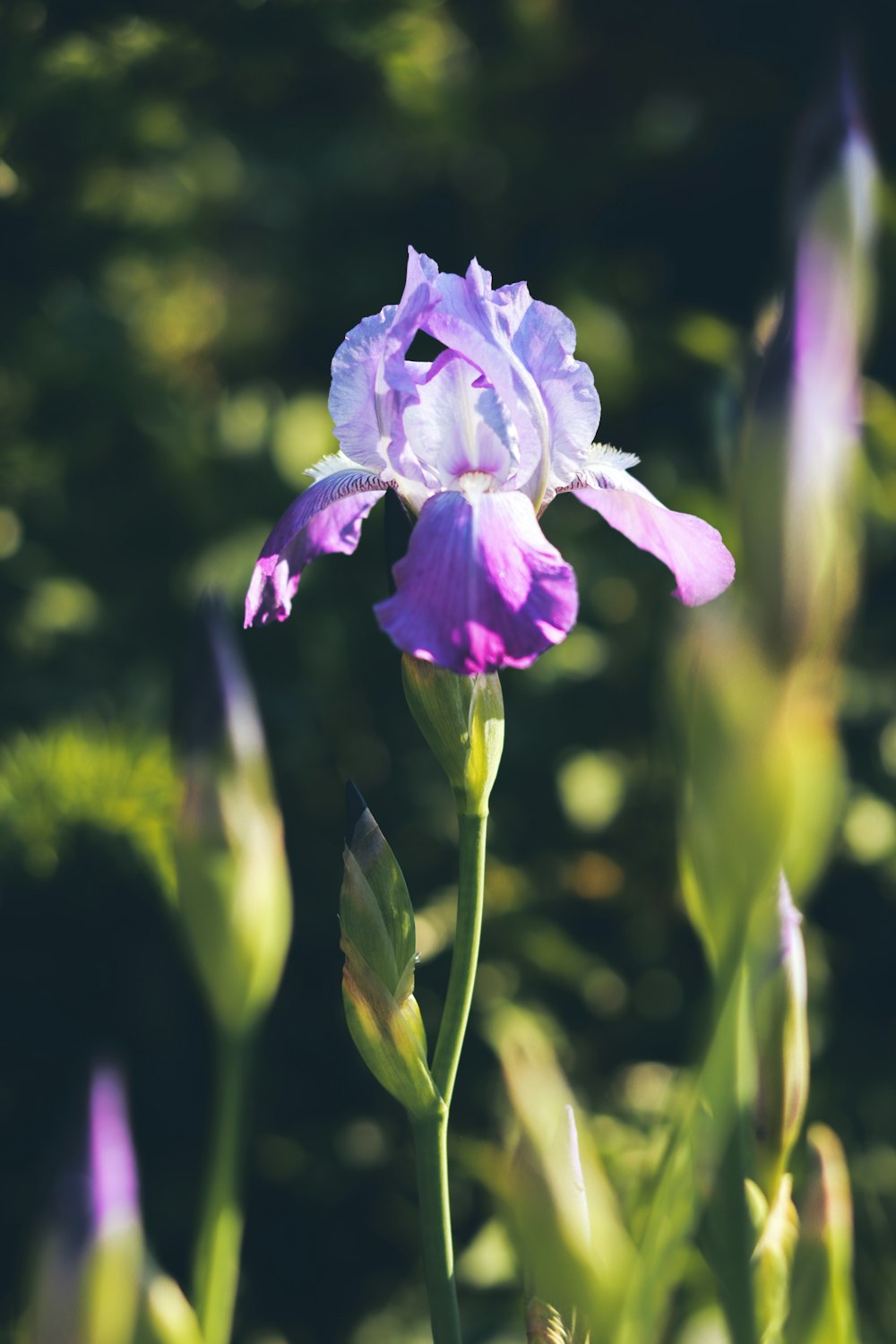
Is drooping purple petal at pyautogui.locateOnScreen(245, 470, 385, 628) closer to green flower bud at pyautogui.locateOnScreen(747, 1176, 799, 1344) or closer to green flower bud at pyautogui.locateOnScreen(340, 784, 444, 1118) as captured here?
green flower bud at pyautogui.locateOnScreen(340, 784, 444, 1118)

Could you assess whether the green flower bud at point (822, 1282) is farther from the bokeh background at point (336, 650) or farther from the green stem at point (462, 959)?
the bokeh background at point (336, 650)

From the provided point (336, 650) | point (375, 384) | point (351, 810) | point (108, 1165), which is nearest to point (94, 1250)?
point (108, 1165)

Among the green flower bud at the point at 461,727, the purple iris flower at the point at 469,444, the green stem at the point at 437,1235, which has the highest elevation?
the purple iris flower at the point at 469,444

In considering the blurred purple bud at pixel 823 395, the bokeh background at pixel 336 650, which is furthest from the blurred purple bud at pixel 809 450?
the bokeh background at pixel 336 650

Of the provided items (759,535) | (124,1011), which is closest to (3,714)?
(124,1011)

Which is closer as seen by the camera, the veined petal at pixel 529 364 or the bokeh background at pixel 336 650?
the veined petal at pixel 529 364

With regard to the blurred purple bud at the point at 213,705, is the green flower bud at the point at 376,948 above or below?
below

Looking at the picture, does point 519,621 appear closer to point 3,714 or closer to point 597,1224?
point 597,1224
